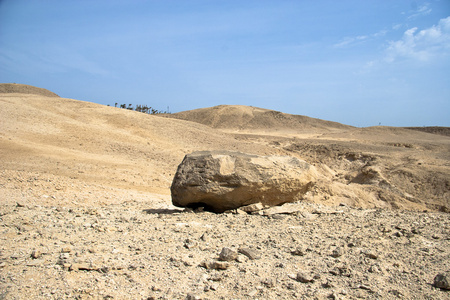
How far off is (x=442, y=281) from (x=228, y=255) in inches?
82.3

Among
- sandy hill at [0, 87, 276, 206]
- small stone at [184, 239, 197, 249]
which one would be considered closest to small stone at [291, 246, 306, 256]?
small stone at [184, 239, 197, 249]

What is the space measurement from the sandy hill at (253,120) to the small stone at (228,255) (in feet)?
122

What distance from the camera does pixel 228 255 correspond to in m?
3.84

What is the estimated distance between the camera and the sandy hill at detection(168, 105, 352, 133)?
4241 cm

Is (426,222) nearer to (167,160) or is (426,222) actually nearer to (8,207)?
(8,207)

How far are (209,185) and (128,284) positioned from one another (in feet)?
8.24

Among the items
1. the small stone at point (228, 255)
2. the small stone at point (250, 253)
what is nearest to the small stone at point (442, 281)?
the small stone at point (250, 253)

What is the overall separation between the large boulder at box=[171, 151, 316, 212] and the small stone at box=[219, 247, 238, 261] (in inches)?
71.5

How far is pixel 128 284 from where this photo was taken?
3348 mm

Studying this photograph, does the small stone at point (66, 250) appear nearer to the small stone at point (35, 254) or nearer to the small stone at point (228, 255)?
the small stone at point (35, 254)

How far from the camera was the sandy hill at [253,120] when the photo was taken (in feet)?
139

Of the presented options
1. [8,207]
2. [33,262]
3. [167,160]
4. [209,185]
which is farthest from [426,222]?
[167,160]

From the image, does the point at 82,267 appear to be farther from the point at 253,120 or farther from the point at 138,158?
the point at 253,120

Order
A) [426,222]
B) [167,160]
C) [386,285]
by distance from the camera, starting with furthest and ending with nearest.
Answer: [167,160]
[426,222]
[386,285]
